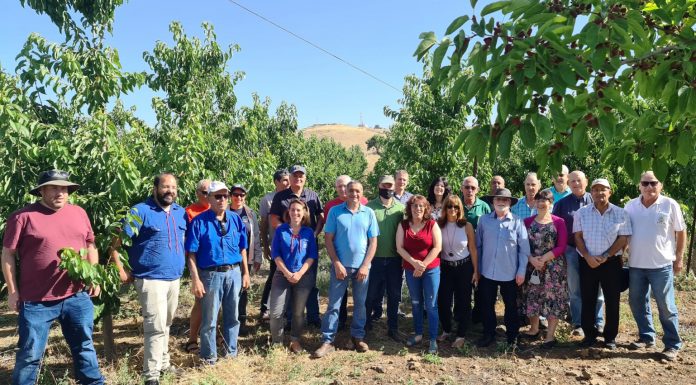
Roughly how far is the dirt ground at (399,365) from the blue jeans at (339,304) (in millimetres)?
266

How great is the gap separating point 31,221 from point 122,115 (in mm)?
2653

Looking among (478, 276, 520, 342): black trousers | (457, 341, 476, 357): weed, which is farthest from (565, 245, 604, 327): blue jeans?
(457, 341, 476, 357): weed

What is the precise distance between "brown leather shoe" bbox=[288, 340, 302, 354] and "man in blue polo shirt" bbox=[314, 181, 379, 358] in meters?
0.22

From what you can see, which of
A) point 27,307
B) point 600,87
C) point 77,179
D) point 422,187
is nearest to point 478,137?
point 600,87

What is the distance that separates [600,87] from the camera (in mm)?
1961

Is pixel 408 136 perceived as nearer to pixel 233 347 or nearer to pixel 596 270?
pixel 596 270

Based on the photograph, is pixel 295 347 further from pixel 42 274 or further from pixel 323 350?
pixel 42 274

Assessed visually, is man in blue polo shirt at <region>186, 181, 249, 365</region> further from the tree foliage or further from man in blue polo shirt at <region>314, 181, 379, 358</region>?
the tree foliage

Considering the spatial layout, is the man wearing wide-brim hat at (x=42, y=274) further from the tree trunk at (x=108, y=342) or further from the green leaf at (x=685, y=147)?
the green leaf at (x=685, y=147)

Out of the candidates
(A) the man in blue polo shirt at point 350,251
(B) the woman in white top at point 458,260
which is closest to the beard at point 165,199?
(A) the man in blue polo shirt at point 350,251

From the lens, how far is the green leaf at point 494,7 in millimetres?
1843

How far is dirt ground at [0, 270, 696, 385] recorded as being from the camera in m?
4.64

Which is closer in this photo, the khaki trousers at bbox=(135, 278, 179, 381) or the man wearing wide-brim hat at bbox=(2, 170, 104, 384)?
the man wearing wide-brim hat at bbox=(2, 170, 104, 384)

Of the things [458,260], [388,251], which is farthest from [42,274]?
[458,260]
